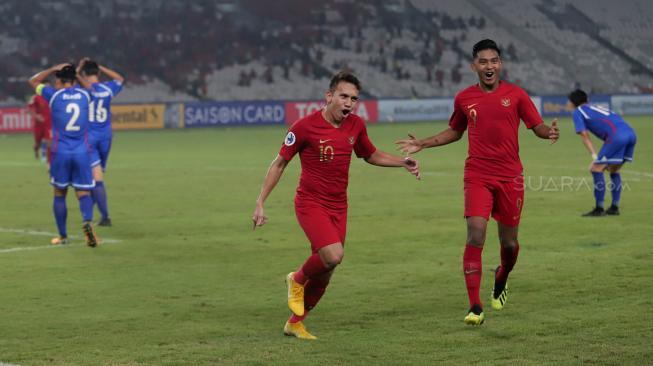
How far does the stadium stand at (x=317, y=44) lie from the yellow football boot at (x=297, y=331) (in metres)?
43.2

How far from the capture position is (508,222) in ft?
29.7

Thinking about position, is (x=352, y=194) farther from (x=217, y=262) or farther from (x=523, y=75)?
(x=523, y=75)

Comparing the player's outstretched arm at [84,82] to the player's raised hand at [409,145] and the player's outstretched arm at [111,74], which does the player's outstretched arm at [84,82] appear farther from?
the player's raised hand at [409,145]

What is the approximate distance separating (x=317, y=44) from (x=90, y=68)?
4404 centimetres

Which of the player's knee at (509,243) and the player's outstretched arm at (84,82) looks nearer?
the player's knee at (509,243)

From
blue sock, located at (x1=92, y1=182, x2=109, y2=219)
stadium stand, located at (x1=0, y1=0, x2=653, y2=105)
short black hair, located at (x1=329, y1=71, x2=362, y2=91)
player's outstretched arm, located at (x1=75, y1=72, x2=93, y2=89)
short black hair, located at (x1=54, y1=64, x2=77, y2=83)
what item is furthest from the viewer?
stadium stand, located at (x1=0, y1=0, x2=653, y2=105)

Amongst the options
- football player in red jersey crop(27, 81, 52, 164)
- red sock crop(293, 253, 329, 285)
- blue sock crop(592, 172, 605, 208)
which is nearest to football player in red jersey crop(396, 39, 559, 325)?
red sock crop(293, 253, 329, 285)

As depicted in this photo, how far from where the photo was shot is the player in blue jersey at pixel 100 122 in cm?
1606

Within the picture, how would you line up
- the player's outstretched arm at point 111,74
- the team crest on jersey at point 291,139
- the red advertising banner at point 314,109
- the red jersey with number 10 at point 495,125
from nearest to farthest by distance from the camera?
the team crest on jersey at point 291,139 < the red jersey with number 10 at point 495,125 < the player's outstretched arm at point 111,74 < the red advertising banner at point 314,109

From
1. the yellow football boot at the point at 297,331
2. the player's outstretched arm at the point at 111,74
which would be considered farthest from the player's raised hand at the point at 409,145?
the player's outstretched arm at the point at 111,74

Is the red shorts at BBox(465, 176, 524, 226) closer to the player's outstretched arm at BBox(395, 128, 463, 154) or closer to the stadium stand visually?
the player's outstretched arm at BBox(395, 128, 463, 154)

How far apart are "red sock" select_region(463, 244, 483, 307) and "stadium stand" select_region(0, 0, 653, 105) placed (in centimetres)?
4306

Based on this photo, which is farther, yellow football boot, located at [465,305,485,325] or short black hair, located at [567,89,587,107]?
short black hair, located at [567,89,587,107]

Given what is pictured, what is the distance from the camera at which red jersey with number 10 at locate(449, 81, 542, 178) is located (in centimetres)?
888
